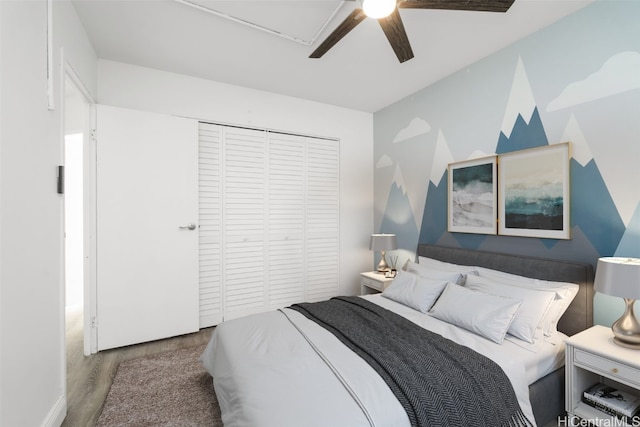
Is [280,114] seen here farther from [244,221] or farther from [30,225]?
[30,225]

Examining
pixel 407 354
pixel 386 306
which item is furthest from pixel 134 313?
pixel 407 354

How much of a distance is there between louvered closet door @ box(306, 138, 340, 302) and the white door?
144cm

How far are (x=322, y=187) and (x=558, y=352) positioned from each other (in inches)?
114

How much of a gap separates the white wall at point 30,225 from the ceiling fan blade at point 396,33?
5.85 feet

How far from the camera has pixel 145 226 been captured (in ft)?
9.63

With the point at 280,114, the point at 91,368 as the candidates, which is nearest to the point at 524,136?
the point at 280,114

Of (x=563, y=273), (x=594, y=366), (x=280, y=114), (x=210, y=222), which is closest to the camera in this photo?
(x=594, y=366)

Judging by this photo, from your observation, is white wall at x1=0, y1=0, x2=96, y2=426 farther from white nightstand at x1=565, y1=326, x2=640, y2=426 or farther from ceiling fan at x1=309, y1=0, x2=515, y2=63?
white nightstand at x1=565, y1=326, x2=640, y2=426

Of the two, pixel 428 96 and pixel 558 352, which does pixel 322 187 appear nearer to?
pixel 428 96

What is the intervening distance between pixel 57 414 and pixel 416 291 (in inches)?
99.7

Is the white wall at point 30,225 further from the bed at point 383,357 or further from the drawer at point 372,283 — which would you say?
the drawer at point 372,283

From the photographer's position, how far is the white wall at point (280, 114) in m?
3.01

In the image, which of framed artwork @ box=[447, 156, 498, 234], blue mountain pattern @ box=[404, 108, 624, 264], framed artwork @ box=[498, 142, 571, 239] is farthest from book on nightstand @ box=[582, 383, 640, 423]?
framed artwork @ box=[447, 156, 498, 234]

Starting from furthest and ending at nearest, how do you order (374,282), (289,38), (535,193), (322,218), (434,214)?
(322,218)
(374,282)
(434,214)
(289,38)
(535,193)
